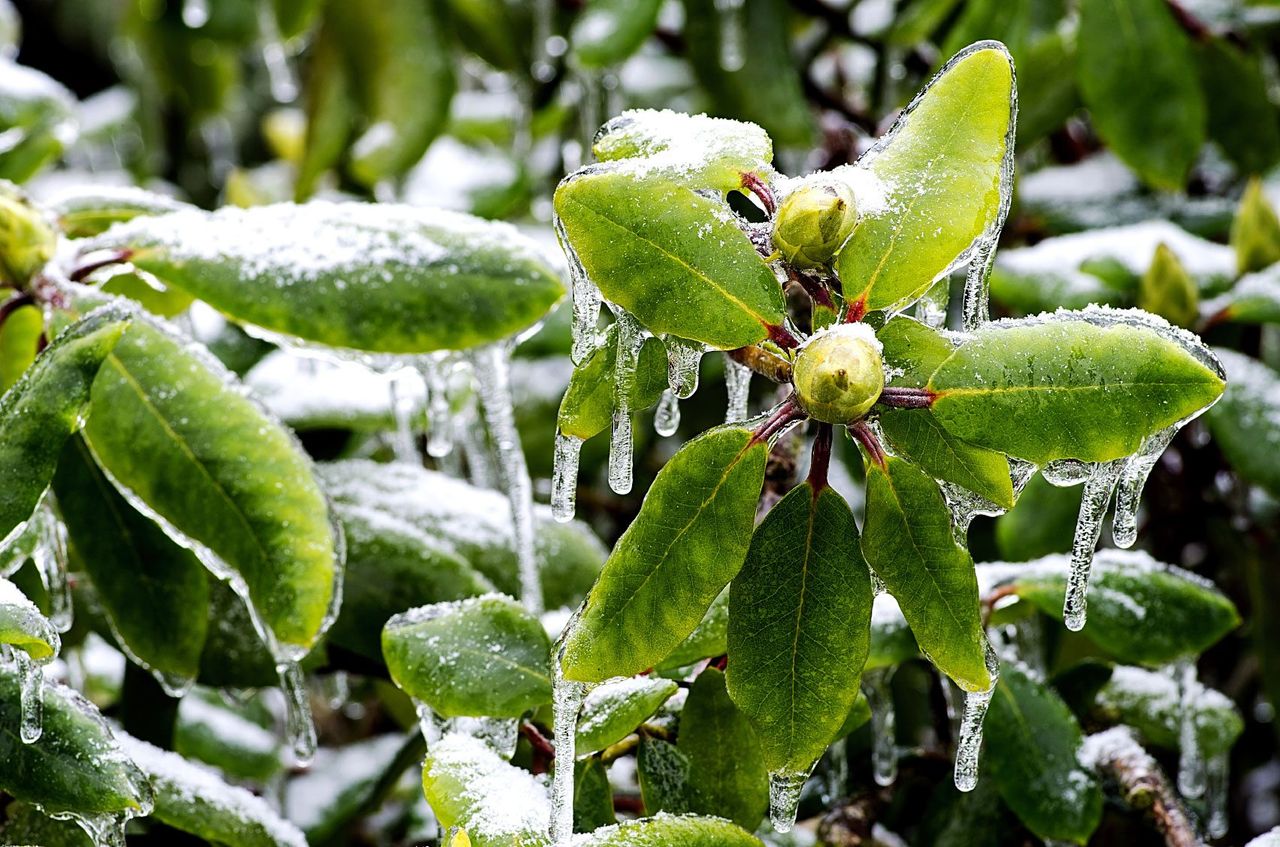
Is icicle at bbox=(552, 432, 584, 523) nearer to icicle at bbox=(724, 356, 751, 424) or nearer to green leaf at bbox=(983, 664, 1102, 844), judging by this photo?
icicle at bbox=(724, 356, 751, 424)

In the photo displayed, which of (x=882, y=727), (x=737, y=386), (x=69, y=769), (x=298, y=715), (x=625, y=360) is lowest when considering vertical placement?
(x=882, y=727)

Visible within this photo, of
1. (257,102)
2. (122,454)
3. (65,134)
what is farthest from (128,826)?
(257,102)

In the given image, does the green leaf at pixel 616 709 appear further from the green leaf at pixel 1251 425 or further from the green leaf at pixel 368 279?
the green leaf at pixel 1251 425

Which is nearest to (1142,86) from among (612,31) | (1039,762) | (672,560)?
(612,31)

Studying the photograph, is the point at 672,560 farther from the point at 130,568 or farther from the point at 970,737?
the point at 130,568

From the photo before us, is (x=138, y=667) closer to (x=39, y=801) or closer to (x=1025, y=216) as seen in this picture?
Result: (x=39, y=801)

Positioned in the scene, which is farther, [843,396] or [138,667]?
[138,667]
